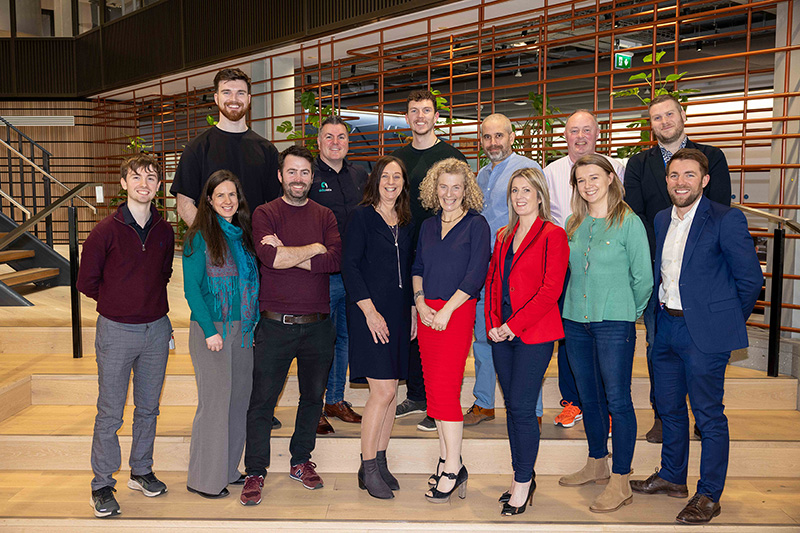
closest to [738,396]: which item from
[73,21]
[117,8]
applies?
[117,8]

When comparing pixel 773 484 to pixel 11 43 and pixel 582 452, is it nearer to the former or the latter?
pixel 582 452

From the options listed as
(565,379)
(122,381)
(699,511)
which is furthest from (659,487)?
(122,381)

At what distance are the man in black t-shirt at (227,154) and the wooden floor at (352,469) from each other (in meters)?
1.36

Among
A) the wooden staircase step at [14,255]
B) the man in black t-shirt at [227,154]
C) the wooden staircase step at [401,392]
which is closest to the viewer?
the man in black t-shirt at [227,154]

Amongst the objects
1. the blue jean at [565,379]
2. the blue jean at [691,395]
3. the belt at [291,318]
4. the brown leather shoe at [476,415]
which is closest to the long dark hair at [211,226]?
the belt at [291,318]

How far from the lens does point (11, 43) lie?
11180 mm

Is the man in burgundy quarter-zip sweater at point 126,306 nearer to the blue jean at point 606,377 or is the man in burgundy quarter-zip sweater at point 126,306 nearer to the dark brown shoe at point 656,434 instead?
the blue jean at point 606,377

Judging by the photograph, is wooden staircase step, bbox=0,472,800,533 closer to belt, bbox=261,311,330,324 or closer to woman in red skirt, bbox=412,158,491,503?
woman in red skirt, bbox=412,158,491,503

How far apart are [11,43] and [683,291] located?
12638 millimetres

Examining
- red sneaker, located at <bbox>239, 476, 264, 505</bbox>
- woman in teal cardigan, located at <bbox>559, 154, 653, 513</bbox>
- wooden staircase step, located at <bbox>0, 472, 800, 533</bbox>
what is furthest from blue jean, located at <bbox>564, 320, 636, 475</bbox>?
red sneaker, located at <bbox>239, 476, 264, 505</bbox>

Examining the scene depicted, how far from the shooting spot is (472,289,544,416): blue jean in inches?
134

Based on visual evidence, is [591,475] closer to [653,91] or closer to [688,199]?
[688,199]

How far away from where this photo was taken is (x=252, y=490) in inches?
117

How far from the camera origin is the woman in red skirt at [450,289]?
281cm
